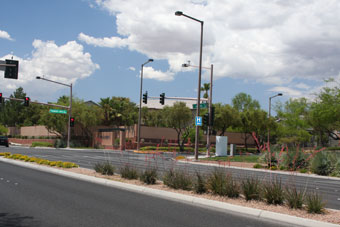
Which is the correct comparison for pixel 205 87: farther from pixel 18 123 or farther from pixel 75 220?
pixel 75 220

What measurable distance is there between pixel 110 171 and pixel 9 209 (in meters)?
7.07

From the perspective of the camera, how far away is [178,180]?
1159 centimetres

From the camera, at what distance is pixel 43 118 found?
55469 millimetres

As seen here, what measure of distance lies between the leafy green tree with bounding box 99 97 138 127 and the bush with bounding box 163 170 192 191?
49.3 meters

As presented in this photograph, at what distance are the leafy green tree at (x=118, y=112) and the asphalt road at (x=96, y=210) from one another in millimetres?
49107

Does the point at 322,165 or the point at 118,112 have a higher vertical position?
the point at 118,112

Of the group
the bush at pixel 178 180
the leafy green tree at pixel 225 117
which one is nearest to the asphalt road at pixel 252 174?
the bush at pixel 178 180

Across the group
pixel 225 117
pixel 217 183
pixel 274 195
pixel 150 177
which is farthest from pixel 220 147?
pixel 274 195

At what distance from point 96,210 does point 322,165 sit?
17.2 metres

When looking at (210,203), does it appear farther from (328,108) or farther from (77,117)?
(77,117)

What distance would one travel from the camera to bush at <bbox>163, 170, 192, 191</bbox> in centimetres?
1148

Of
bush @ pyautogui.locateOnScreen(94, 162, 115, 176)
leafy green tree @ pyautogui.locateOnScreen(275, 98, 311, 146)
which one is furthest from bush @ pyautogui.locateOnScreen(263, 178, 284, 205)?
leafy green tree @ pyautogui.locateOnScreen(275, 98, 311, 146)

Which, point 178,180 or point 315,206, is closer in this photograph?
point 315,206

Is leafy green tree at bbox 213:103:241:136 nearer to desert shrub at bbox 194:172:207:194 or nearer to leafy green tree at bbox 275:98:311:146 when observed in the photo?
leafy green tree at bbox 275:98:311:146
